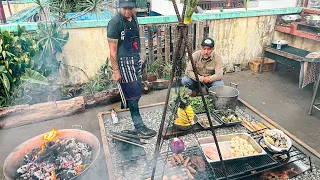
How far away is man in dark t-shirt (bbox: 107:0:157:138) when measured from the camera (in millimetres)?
3824

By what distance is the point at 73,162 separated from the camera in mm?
3504

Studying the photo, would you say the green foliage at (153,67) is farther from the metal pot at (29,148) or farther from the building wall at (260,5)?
the building wall at (260,5)

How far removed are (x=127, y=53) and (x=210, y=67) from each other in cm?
238

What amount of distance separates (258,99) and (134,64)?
12.7ft

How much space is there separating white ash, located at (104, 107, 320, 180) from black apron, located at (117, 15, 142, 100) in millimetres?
928

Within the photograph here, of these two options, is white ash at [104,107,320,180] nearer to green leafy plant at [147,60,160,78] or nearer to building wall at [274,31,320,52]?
green leafy plant at [147,60,160,78]

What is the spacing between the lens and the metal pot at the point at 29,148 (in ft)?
10.6

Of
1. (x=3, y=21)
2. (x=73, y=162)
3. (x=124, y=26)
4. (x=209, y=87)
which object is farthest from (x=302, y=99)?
(x=3, y=21)

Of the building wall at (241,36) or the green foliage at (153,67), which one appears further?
the building wall at (241,36)

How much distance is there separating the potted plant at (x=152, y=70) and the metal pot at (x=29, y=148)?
3.31m

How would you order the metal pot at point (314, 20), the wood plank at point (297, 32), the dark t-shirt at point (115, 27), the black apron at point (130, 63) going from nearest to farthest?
1. the dark t-shirt at point (115, 27)
2. the black apron at point (130, 63)
3. the wood plank at point (297, 32)
4. the metal pot at point (314, 20)

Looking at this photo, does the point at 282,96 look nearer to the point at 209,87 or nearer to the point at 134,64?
the point at 209,87

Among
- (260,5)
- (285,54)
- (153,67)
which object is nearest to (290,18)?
(285,54)

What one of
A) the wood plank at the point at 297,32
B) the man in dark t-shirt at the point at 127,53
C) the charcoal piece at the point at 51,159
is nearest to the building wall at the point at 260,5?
the wood plank at the point at 297,32
